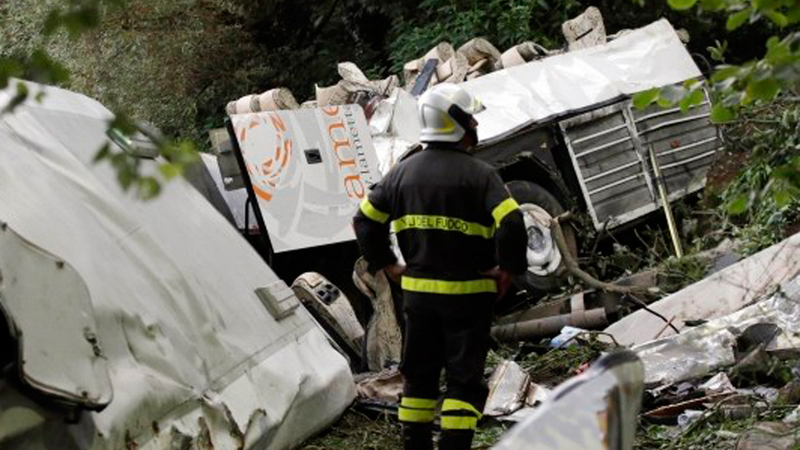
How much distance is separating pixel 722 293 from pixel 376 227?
3060 millimetres

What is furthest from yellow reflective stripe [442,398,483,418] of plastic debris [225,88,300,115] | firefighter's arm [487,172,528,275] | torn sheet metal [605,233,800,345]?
plastic debris [225,88,300,115]

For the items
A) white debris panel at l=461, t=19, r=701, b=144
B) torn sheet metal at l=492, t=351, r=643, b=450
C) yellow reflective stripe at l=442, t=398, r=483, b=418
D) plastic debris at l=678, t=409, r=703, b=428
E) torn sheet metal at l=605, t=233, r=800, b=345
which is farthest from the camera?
white debris panel at l=461, t=19, r=701, b=144

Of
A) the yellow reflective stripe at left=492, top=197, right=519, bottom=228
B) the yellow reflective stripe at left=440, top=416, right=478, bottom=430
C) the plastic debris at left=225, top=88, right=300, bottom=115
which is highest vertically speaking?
the yellow reflective stripe at left=492, top=197, right=519, bottom=228

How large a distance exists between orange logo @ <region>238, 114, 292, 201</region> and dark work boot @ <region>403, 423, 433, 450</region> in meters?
3.72

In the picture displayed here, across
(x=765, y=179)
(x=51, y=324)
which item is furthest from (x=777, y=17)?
(x=765, y=179)

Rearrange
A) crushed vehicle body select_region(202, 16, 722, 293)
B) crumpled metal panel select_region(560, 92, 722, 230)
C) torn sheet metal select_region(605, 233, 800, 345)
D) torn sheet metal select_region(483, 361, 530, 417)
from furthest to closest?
1. crumpled metal panel select_region(560, 92, 722, 230)
2. crushed vehicle body select_region(202, 16, 722, 293)
3. torn sheet metal select_region(605, 233, 800, 345)
4. torn sheet metal select_region(483, 361, 530, 417)

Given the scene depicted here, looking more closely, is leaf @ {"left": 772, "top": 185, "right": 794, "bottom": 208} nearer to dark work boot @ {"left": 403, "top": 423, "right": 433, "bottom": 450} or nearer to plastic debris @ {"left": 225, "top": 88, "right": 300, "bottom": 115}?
dark work boot @ {"left": 403, "top": 423, "right": 433, "bottom": 450}

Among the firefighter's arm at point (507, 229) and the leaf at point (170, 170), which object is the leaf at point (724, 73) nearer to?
the leaf at point (170, 170)

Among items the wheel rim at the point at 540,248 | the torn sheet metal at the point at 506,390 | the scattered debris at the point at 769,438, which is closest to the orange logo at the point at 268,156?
the wheel rim at the point at 540,248

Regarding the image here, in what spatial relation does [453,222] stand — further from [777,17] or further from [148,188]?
[148,188]

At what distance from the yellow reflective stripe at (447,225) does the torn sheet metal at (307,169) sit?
3.67 meters

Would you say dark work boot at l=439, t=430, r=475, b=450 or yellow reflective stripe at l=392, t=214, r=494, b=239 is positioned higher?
yellow reflective stripe at l=392, t=214, r=494, b=239

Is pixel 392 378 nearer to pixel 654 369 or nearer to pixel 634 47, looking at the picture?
pixel 654 369

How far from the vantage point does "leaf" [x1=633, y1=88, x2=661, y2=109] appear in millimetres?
4090
